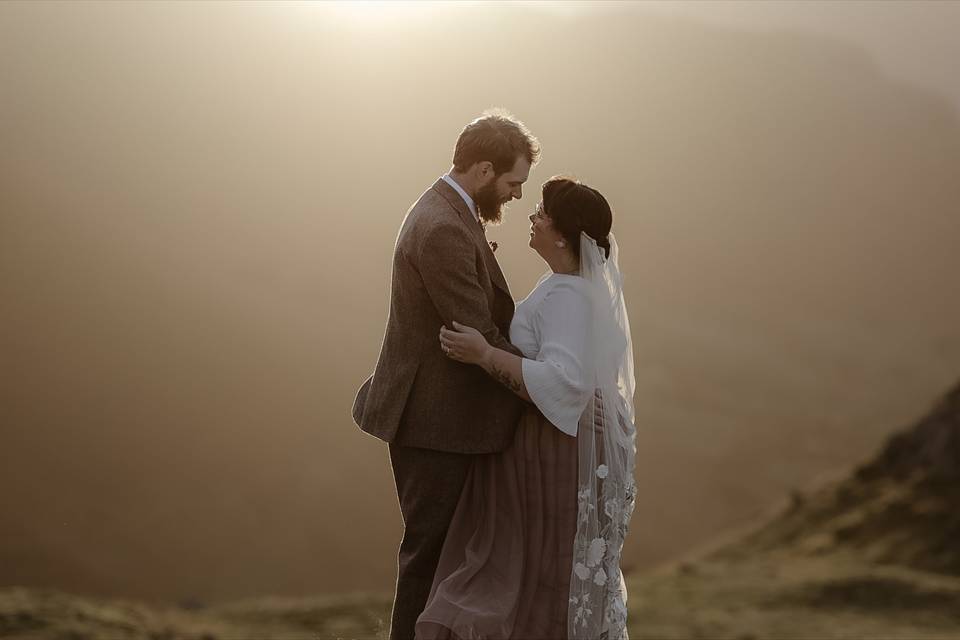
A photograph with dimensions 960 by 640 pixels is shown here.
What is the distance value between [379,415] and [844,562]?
31.4ft

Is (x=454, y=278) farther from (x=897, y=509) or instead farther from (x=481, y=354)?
(x=897, y=509)

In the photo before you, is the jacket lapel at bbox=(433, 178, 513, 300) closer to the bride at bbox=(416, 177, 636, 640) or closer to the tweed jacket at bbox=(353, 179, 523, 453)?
the tweed jacket at bbox=(353, 179, 523, 453)

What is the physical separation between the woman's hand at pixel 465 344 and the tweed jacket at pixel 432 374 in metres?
0.08

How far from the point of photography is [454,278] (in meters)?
3.84

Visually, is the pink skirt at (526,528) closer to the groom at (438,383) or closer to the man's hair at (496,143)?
the groom at (438,383)

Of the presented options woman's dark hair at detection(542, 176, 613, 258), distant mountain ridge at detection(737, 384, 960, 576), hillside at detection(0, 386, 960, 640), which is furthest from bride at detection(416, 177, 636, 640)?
distant mountain ridge at detection(737, 384, 960, 576)

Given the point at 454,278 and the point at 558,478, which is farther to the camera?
the point at 558,478

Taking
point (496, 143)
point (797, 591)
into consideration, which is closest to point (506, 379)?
point (496, 143)

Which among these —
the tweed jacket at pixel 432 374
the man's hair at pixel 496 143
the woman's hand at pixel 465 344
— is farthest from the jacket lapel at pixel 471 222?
the woman's hand at pixel 465 344

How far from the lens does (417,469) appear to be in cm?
405

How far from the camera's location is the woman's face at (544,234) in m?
4.06

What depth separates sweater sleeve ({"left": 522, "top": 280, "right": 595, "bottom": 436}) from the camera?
385cm

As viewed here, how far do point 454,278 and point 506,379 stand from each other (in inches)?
15.7

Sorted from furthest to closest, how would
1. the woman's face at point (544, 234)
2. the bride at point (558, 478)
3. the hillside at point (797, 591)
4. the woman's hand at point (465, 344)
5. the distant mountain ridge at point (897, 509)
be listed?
the distant mountain ridge at point (897, 509) < the hillside at point (797, 591) < the woman's face at point (544, 234) < the bride at point (558, 478) < the woman's hand at point (465, 344)
